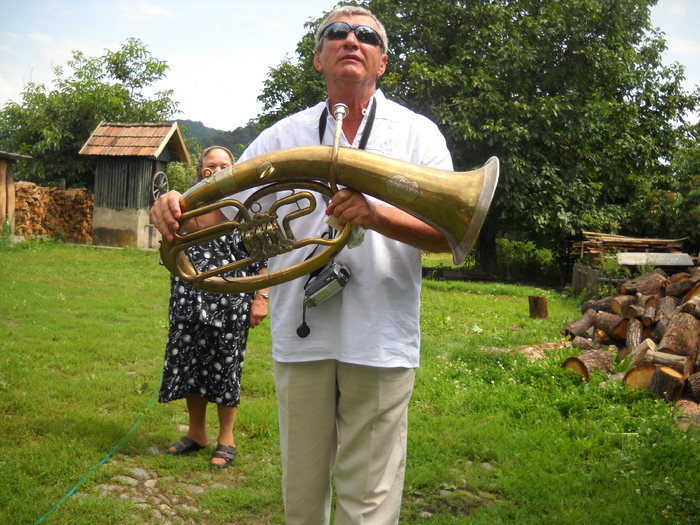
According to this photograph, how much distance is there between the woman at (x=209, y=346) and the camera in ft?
12.2

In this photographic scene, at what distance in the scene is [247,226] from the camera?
2.08 metres

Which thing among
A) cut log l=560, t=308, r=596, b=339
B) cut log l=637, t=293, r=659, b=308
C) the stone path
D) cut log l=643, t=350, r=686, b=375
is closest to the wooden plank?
cut log l=637, t=293, r=659, b=308

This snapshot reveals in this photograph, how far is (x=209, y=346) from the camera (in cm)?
386

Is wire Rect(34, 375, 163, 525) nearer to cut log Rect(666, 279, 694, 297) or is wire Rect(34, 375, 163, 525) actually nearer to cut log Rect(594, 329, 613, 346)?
cut log Rect(594, 329, 613, 346)

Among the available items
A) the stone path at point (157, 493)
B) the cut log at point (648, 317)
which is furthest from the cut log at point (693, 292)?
the stone path at point (157, 493)

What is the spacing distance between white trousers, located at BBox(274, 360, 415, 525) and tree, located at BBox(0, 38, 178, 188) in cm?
2001

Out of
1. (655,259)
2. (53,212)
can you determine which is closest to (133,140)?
(53,212)

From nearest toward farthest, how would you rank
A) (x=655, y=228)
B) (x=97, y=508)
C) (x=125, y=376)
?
(x=97, y=508), (x=125, y=376), (x=655, y=228)

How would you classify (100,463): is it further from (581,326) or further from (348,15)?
(581,326)

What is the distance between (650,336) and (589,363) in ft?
3.86

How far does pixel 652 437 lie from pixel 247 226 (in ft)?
10.8

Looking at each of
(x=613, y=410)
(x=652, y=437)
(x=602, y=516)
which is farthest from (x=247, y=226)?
(x=613, y=410)

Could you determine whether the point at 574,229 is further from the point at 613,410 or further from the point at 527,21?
the point at 613,410

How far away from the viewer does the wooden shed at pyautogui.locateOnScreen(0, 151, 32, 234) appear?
15.0 metres
